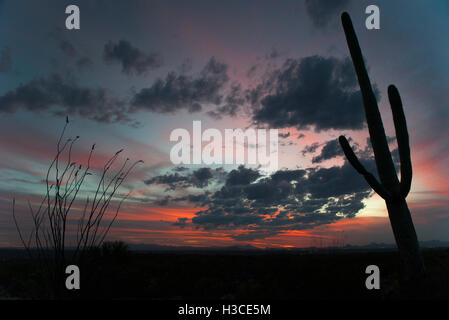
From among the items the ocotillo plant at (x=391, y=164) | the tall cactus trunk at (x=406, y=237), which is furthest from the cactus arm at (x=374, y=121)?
the tall cactus trunk at (x=406, y=237)

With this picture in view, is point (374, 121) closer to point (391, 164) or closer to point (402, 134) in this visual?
point (402, 134)

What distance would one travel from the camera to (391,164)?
7.49m

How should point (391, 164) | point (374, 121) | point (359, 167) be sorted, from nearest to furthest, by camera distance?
1. point (359, 167)
2. point (391, 164)
3. point (374, 121)

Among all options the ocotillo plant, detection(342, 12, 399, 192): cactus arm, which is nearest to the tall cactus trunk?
the ocotillo plant

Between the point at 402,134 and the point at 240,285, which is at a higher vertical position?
the point at 402,134

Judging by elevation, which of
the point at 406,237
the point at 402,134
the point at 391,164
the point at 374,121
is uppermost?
the point at 374,121

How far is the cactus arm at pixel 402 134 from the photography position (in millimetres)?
6629

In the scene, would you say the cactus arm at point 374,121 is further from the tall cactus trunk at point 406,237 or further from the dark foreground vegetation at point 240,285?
the dark foreground vegetation at point 240,285

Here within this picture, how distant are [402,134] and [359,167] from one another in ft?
3.90

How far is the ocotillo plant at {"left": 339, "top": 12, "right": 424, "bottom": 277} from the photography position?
6.77m

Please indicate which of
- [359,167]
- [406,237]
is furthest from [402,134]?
[406,237]
